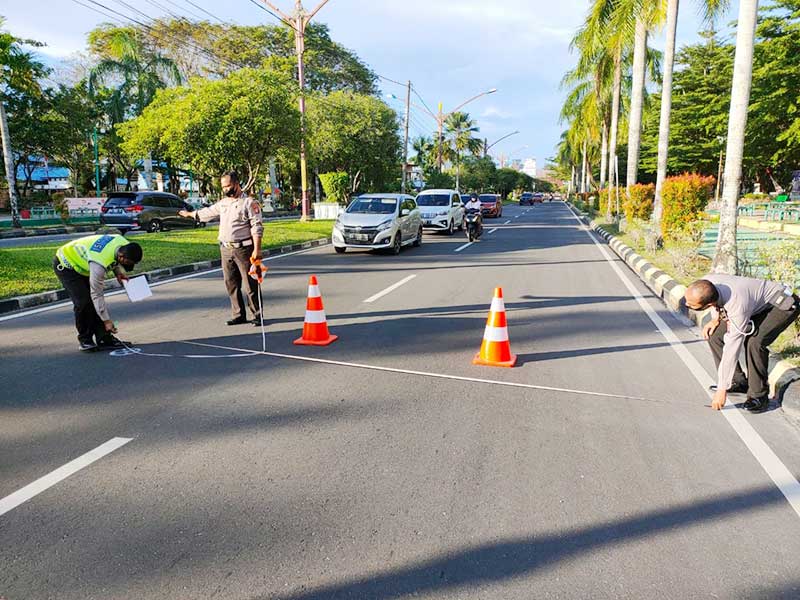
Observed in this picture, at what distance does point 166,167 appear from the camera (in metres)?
44.7

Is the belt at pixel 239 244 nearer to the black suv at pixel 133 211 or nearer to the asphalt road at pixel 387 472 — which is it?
the asphalt road at pixel 387 472

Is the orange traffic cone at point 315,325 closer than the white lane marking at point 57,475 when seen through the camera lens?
No

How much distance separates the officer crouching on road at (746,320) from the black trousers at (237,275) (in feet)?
16.5

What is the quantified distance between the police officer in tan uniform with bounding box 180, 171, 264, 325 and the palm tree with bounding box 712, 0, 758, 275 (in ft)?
23.8

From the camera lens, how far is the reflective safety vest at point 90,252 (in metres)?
5.66

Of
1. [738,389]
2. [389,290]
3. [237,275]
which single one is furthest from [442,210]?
[738,389]

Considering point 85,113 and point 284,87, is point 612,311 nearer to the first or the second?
point 284,87

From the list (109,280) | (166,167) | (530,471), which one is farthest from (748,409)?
(166,167)

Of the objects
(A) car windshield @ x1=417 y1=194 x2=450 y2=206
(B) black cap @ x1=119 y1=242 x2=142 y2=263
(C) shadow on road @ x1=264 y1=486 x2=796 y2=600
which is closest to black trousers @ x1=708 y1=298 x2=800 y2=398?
(C) shadow on road @ x1=264 y1=486 x2=796 y2=600

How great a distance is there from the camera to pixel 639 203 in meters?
21.0

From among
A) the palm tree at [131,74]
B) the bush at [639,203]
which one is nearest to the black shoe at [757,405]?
the bush at [639,203]

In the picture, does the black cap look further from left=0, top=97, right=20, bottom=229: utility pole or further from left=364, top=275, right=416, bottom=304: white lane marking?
left=0, top=97, right=20, bottom=229: utility pole

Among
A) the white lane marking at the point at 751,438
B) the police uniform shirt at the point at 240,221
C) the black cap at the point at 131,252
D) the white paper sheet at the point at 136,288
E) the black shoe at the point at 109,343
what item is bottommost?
the white lane marking at the point at 751,438

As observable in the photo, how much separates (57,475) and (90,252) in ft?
9.08
